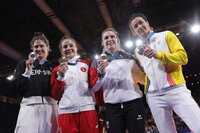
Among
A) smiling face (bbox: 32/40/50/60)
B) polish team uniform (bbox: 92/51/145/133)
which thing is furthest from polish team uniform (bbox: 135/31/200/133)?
smiling face (bbox: 32/40/50/60)

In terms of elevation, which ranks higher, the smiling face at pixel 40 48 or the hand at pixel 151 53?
the smiling face at pixel 40 48

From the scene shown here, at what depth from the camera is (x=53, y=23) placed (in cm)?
656

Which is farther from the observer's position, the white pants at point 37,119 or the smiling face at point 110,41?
the smiling face at point 110,41

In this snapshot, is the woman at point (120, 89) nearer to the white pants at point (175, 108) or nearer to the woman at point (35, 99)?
the white pants at point (175, 108)

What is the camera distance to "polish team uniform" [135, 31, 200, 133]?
1.72 meters

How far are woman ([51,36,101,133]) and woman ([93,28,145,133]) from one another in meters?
0.16

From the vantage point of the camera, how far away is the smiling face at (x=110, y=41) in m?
2.41

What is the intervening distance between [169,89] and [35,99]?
163 cm

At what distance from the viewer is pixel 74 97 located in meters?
2.15

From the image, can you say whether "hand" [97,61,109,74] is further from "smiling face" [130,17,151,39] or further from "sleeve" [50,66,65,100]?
"smiling face" [130,17,151,39]

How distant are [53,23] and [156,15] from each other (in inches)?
153

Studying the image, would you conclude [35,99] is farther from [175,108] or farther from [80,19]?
[80,19]

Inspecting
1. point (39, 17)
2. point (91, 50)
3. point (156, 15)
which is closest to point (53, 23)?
point (39, 17)

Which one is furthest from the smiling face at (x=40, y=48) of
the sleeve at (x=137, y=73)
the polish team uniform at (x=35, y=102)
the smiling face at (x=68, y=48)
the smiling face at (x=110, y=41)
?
the sleeve at (x=137, y=73)
